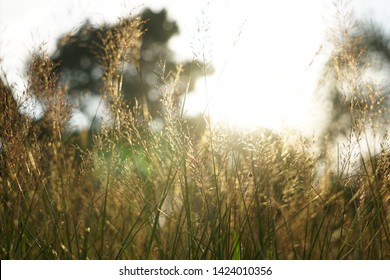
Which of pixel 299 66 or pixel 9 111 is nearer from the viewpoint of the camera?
pixel 9 111

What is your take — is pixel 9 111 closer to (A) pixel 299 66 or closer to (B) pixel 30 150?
(B) pixel 30 150

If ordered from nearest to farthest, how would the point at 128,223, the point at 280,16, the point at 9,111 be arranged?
the point at 9,111
the point at 128,223
the point at 280,16

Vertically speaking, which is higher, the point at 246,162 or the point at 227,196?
the point at 246,162

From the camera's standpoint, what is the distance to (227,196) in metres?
1.92

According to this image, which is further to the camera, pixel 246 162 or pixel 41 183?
pixel 246 162

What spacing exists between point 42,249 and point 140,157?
532 mm

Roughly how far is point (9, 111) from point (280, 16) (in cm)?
145

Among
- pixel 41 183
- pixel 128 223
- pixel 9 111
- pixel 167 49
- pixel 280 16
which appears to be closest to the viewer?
pixel 9 111

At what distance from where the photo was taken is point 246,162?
2020 millimetres
